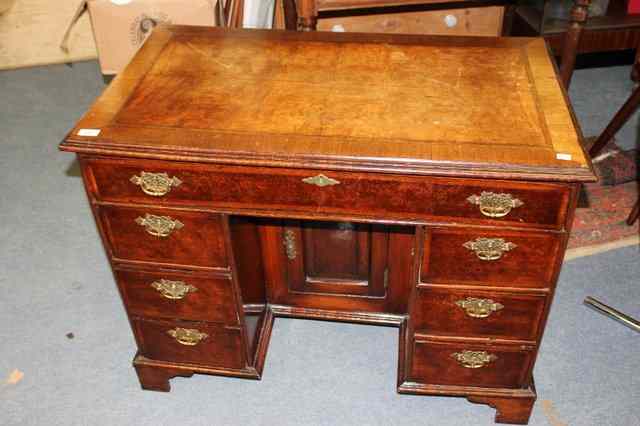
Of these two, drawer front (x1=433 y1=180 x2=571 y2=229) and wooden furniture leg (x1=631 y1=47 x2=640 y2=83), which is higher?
drawer front (x1=433 y1=180 x2=571 y2=229)

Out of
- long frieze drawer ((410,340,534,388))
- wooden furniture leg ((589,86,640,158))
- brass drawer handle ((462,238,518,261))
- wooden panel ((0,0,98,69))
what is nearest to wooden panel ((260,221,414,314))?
long frieze drawer ((410,340,534,388))

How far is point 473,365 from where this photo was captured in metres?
1.84

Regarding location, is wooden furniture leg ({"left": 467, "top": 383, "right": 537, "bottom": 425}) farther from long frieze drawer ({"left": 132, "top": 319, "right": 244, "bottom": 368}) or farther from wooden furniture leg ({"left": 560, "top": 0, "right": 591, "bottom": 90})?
wooden furniture leg ({"left": 560, "top": 0, "right": 591, "bottom": 90})

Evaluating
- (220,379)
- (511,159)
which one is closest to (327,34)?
(511,159)

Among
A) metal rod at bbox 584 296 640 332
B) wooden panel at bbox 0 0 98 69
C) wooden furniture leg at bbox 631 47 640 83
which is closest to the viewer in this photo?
metal rod at bbox 584 296 640 332

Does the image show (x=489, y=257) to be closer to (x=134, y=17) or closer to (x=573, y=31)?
(x=573, y=31)

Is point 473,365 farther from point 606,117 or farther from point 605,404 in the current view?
point 606,117

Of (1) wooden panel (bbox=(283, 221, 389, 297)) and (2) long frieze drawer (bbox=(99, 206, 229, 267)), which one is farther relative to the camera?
(1) wooden panel (bbox=(283, 221, 389, 297))

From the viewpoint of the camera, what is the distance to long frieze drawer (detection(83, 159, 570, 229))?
4.84ft

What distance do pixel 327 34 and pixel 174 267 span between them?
809mm

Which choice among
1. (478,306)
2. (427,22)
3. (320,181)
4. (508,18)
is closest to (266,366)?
(478,306)

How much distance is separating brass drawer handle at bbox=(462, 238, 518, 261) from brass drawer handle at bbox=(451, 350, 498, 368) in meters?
0.35

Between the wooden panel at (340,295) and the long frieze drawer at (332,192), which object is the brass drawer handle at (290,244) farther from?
A: the long frieze drawer at (332,192)

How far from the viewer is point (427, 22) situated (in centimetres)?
317
